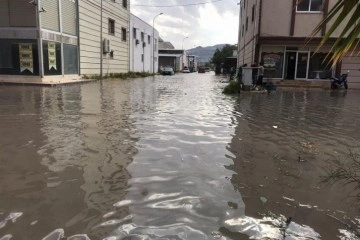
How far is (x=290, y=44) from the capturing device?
2302 cm

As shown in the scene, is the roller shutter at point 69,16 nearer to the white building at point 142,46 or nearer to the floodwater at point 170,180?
the white building at point 142,46

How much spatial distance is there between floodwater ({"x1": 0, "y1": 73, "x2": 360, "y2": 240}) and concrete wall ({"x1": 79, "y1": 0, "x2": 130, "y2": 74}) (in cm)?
1896

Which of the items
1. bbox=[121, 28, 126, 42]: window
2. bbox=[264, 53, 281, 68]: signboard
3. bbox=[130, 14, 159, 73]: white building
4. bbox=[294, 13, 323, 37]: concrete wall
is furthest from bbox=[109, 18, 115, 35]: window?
bbox=[294, 13, 323, 37]: concrete wall

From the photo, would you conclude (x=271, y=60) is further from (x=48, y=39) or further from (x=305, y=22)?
(x=48, y=39)

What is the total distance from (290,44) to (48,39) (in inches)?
598

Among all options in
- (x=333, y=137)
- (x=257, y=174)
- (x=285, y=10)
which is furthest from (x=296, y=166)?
(x=285, y=10)

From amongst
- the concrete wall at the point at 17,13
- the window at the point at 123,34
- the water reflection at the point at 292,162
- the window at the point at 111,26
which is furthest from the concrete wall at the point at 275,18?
the window at the point at 123,34

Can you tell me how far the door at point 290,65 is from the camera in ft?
78.3

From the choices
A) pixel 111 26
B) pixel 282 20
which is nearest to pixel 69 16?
pixel 111 26

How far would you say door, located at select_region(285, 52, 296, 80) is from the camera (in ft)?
78.3

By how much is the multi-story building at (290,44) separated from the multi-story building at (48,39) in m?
12.7

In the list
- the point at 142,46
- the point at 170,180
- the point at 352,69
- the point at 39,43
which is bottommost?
the point at 170,180

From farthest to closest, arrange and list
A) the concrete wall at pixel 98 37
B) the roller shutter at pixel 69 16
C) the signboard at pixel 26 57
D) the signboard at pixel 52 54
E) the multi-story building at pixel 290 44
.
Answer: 1. the concrete wall at pixel 98 37
2. the roller shutter at pixel 69 16
3. the multi-story building at pixel 290 44
4. the signboard at pixel 52 54
5. the signboard at pixel 26 57

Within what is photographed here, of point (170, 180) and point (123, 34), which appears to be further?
point (123, 34)
